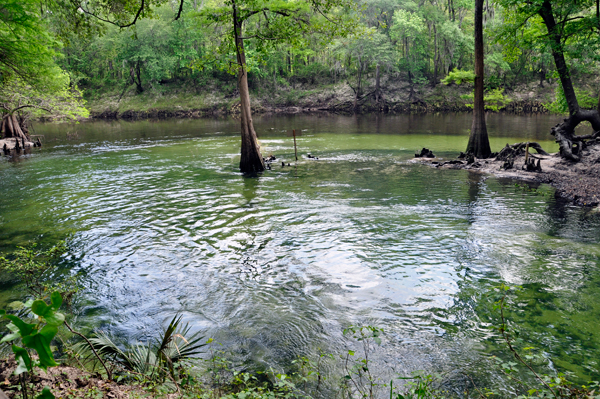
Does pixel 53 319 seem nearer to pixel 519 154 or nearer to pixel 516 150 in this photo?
pixel 516 150

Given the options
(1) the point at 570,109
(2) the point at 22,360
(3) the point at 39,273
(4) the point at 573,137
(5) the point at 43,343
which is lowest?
(3) the point at 39,273

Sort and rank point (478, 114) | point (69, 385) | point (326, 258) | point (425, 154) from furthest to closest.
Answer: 1. point (425, 154)
2. point (478, 114)
3. point (326, 258)
4. point (69, 385)

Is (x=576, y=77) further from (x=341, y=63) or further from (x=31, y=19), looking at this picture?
(x=31, y=19)

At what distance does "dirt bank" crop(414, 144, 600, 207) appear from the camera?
51.9ft

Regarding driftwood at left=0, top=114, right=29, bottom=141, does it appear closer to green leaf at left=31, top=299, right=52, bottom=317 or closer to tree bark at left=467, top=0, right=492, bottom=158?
tree bark at left=467, top=0, right=492, bottom=158

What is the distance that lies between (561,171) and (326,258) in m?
15.8

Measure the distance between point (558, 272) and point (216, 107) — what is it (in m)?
69.1

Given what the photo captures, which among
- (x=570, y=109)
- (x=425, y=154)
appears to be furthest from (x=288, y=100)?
(x=570, y=109)

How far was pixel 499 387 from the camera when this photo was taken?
570 cm

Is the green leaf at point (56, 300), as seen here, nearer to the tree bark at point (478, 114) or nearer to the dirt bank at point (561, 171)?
the dirt bank at point (561, 171)

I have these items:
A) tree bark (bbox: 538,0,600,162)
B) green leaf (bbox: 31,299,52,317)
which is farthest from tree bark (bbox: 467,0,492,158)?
green leaf (bbox: 31,299,52,317)

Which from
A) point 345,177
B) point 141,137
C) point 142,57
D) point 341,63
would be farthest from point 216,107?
point 345,177

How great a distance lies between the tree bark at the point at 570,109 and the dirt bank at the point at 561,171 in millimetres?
508

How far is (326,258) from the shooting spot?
35.0 feet
